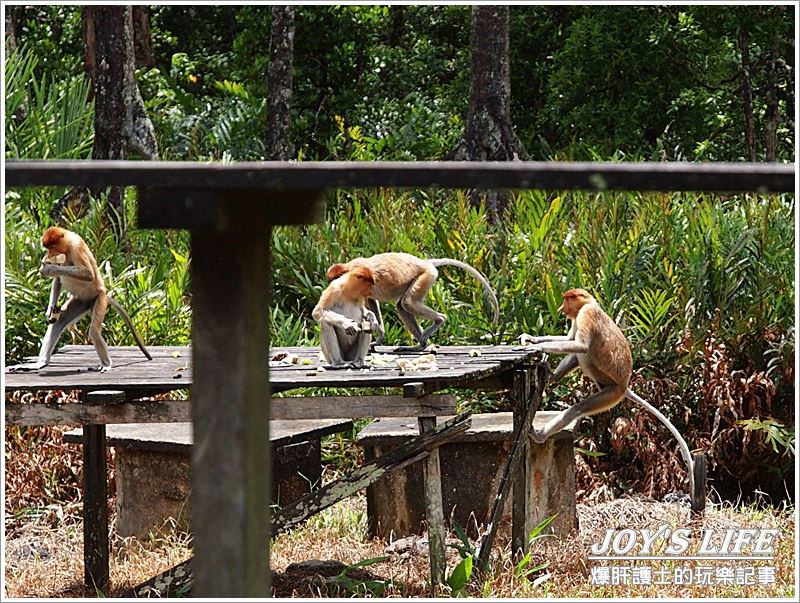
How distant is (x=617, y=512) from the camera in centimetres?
798

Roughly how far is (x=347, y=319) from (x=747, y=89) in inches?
366

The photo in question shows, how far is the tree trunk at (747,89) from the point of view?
1374 cm

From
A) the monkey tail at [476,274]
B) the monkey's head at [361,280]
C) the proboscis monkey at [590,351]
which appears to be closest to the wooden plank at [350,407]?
the monkey's head at [361,280]

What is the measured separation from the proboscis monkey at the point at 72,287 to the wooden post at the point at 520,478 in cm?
210

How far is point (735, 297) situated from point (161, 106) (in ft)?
27.9

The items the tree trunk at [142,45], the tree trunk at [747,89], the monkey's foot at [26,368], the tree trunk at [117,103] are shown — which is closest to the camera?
the monkey's foot at [26,368]

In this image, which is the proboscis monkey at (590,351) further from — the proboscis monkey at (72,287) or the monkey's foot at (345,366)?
the proboscis monkey at (72,287)

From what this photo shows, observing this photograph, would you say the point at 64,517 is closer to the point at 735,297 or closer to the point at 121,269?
the point at 121,269

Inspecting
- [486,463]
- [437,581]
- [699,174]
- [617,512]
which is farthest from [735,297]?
[699,174]

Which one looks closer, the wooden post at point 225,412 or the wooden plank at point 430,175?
the wooden plank at point 430,175

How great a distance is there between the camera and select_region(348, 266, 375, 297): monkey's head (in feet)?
21.3

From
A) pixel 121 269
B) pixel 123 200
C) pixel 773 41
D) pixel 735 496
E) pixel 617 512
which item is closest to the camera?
pixel 617 512

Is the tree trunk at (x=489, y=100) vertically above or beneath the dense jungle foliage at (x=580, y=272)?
above

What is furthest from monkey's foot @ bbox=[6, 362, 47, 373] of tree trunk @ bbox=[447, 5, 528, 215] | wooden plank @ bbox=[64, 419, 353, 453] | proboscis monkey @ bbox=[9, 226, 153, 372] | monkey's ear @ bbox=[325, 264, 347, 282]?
tree trunk @ bbox=[447, 5, 528, 215]
